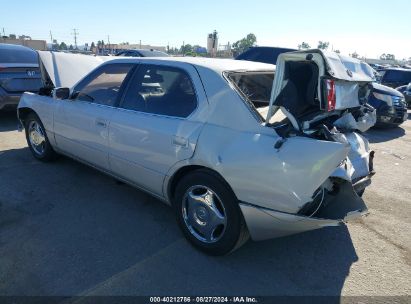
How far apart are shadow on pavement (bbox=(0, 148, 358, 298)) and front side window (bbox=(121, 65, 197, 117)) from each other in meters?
1.17

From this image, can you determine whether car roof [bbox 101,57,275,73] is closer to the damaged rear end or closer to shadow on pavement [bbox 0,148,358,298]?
the damaged rear end

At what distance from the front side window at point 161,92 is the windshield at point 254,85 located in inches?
15.5

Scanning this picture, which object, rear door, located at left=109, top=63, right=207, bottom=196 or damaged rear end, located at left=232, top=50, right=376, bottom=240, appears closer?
damaged rear end, located at left=232, top=50, right=376, bottom=240

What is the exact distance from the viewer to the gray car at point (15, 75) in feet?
23.9

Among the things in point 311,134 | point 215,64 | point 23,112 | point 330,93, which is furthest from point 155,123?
point 23,112

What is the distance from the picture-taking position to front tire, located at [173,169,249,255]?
2.79 m

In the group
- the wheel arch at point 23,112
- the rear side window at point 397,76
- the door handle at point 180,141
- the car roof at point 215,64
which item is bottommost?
the wheel arch at point 23,112

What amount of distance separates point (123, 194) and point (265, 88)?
6.95ft

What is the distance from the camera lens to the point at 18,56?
802 cm

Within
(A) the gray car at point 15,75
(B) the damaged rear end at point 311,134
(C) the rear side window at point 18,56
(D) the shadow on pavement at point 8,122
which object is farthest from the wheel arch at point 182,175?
(C) the rear side window at point 18,56

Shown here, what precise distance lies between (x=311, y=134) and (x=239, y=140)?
54 centimetres

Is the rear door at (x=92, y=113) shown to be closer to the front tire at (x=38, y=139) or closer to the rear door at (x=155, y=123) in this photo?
the rear door at (x=155, y=123)

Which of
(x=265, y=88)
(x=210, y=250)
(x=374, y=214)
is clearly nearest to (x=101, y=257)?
(x=210, y=250)

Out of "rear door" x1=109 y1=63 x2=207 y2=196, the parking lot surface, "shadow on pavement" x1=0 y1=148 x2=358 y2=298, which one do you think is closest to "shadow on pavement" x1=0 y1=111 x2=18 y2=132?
the parking lot surface
